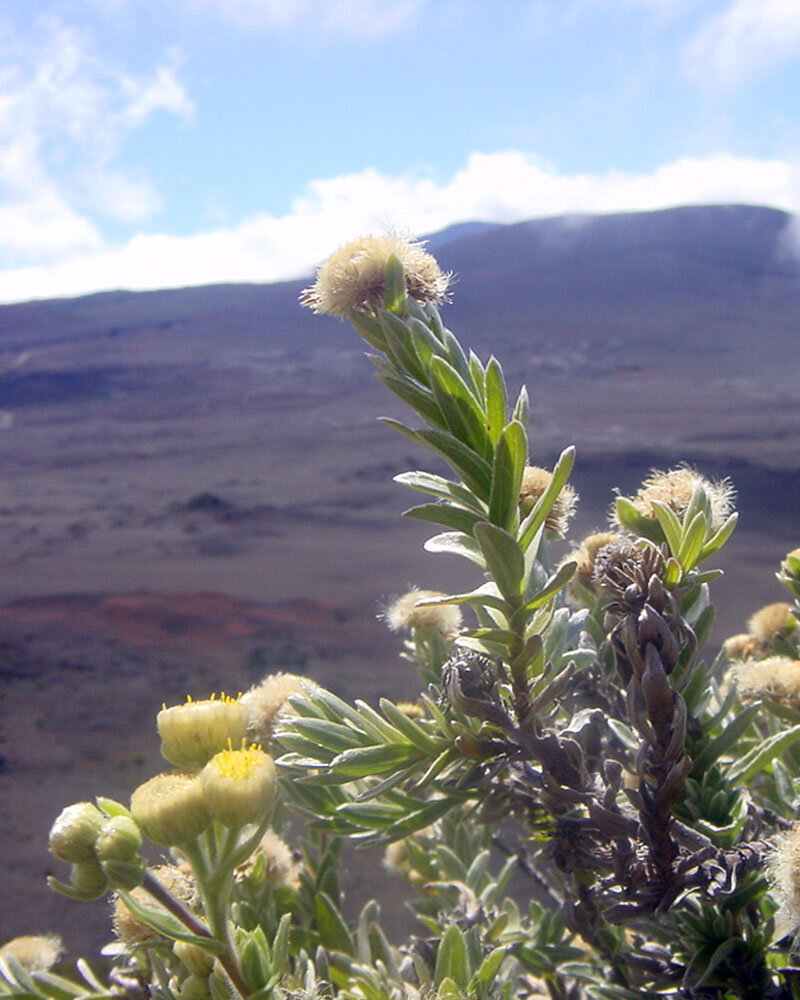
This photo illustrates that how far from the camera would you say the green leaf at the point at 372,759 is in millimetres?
614

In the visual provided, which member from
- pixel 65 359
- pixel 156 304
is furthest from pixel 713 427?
pixel 156 304

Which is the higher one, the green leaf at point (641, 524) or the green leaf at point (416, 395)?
the green leaf at point (416, 395)

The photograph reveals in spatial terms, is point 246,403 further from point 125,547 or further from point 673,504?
point 673,504

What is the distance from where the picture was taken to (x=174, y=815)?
0.59 metres

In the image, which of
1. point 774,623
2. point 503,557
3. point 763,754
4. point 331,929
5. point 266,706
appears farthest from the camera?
point 774,623

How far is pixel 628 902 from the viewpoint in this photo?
2.04 ft

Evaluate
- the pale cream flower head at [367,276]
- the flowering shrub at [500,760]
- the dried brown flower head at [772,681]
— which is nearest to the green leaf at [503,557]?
the flowering shrub at [500,760]

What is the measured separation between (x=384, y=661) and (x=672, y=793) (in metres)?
8.77

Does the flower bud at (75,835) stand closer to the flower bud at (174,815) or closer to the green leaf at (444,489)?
the flower bud at (174,815)

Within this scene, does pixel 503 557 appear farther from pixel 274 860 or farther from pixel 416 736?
pixel 274 860

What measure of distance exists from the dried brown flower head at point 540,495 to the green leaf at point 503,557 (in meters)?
0.15

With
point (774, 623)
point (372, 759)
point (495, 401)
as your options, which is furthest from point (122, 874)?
point (774, 623)

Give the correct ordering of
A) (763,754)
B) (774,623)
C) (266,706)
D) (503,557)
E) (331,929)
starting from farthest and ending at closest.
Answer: (774,623), (331,929), (266,706), (763,754), (503,557)

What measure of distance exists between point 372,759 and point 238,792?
0.34ft
